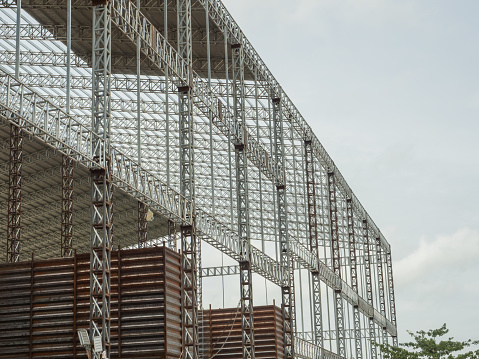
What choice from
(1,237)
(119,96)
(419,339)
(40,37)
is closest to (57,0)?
(40,37)

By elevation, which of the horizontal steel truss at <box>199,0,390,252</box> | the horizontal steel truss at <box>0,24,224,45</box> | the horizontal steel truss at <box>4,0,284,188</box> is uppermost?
the horizontal steel truss at <box>0,24,224,45</box>

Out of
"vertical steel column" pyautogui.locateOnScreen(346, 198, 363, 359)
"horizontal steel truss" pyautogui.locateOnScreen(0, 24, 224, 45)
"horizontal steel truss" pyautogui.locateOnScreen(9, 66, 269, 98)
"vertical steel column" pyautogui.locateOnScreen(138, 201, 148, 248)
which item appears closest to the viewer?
"horizontal steel truss" pyautogui.locateOnScreen(0, 24, 224, 45)

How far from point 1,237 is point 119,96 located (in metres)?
24.4

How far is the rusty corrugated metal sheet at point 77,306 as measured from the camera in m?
27.8

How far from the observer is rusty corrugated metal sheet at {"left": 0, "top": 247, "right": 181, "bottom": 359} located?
2781 centimetres

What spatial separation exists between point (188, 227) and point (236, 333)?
43.2 feet

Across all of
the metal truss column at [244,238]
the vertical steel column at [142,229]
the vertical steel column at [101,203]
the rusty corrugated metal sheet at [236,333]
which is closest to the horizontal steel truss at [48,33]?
the metal truss column at [244,238]

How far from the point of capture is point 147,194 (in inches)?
1208

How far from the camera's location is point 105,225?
25.1 metres

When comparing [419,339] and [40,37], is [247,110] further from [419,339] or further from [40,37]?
[419,339]

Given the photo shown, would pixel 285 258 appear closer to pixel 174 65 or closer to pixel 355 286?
Result: pixel 174 65

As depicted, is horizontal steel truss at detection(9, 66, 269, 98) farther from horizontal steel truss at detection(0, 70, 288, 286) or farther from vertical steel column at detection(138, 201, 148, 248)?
horizontal steel truss at detection(0, 70, 288, 286)

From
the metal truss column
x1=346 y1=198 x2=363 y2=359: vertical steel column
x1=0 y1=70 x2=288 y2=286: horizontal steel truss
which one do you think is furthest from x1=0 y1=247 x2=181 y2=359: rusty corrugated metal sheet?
x1=346 y1=198 x2=363 y2=359: vertical steel column

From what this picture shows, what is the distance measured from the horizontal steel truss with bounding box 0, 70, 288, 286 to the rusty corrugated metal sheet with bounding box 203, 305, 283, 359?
243 centimetres
